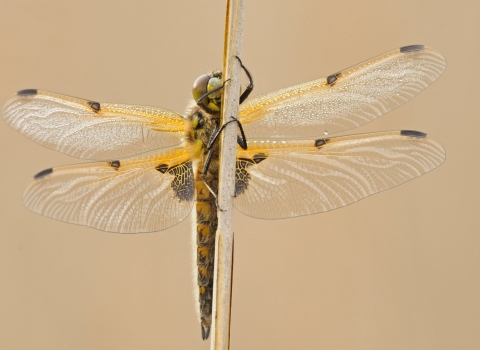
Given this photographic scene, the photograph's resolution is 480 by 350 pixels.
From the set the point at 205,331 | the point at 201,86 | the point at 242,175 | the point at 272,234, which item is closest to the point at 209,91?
the point at 201,86

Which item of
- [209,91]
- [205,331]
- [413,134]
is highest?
[209,91]

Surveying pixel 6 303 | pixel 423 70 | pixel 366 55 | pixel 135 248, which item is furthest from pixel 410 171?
pixel 6 303

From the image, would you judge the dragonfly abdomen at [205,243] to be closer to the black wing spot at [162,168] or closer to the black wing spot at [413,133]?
the black wing spot at [162,168]

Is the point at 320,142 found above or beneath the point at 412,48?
beneath

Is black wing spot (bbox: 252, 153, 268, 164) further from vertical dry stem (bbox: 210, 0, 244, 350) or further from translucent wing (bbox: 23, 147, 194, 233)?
vertical dry stem (bbox: 210, 0, 244, 350)

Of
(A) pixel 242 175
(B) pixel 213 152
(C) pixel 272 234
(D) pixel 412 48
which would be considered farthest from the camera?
(C) pixel 272 234

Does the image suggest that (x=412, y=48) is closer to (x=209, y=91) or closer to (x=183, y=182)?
(x=209, y=91)

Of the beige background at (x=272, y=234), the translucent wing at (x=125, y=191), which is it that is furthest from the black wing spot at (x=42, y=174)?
the beige background at (x=272, y=234)
